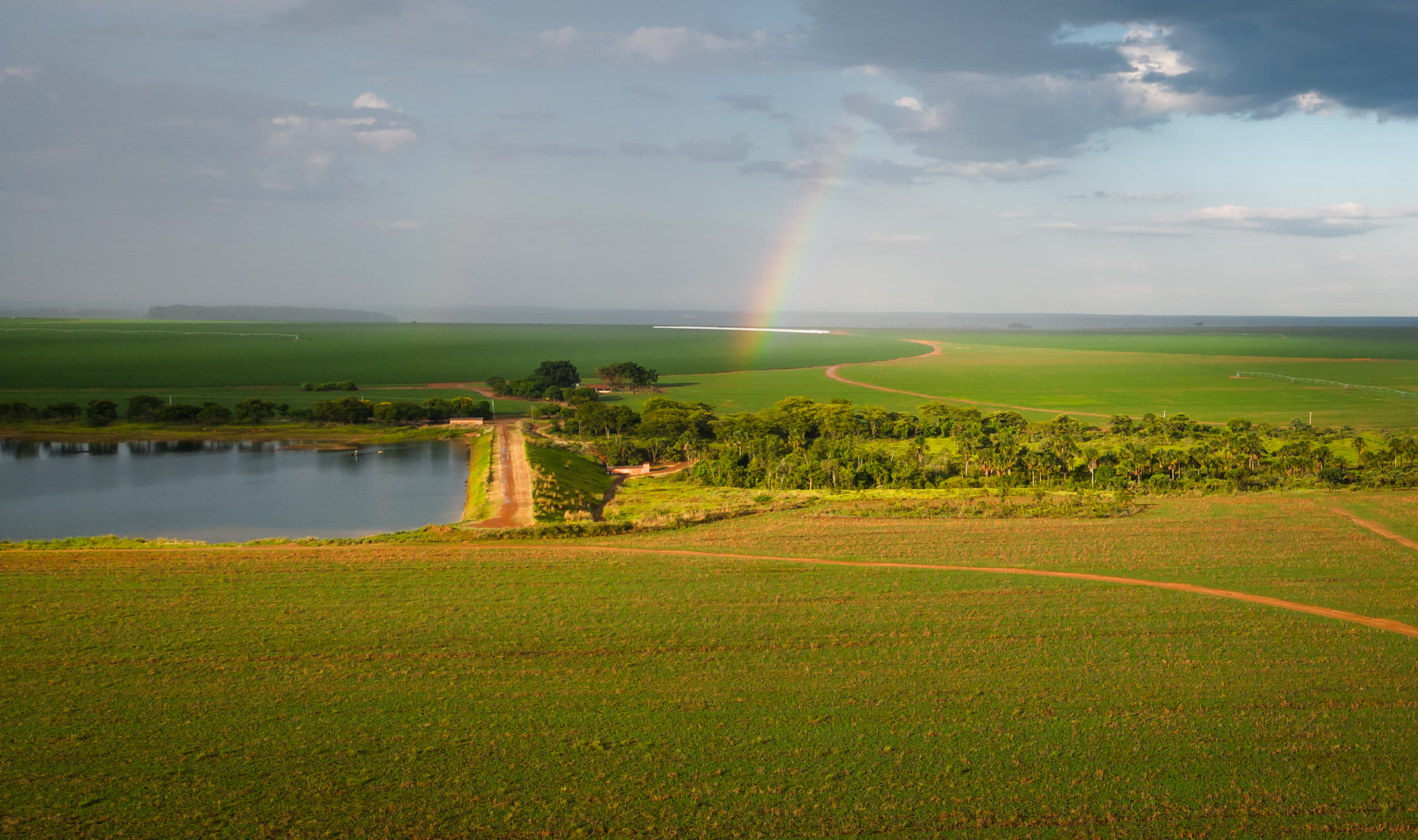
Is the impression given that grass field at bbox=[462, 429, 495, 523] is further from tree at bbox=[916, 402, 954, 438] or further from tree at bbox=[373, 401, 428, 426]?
tree at bbox=[916, 402, 954, 438]

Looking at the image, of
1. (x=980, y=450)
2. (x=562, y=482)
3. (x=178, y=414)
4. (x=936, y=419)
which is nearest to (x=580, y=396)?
(x=178, y=414)

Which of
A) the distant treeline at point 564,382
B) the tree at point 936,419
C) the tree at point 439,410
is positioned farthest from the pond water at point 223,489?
the tree at point 936,419

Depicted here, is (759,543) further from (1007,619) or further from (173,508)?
(173,508)

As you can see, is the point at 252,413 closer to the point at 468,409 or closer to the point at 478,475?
the point at 468,409

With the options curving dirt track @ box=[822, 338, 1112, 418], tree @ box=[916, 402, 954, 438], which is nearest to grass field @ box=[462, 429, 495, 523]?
tree @ box=[916, 402, 954, 438]

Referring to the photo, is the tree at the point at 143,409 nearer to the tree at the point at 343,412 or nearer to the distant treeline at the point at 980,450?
the tree at the point at 343,412
